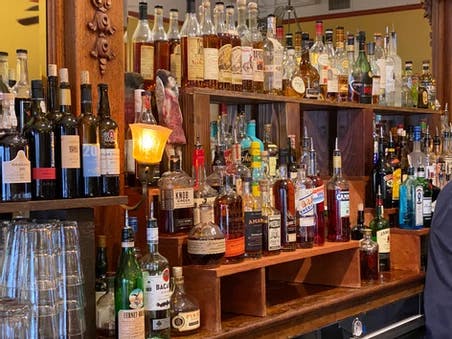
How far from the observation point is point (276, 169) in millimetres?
2412

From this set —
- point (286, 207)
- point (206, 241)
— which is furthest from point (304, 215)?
point (206, 241)

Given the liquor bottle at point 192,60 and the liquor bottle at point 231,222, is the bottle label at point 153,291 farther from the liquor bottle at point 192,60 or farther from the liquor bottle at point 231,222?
A: the liquor bottle at point 192,60

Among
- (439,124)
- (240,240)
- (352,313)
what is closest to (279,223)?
(240,240)

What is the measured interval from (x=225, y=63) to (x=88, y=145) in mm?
737

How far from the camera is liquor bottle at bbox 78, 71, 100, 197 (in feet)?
5.54

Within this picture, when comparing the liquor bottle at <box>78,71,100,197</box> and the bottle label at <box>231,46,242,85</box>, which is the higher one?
the bottle label at <box>231,46,242,85</box>

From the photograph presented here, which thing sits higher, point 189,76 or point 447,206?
point 189,76

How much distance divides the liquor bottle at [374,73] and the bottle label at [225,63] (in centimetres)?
104

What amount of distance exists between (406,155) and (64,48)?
1945 millimetres

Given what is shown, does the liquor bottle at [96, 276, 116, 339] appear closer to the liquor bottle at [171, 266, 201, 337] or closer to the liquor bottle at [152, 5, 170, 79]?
the liquor bottle at [171, 266, 201, 337]

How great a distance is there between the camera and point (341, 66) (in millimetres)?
2967

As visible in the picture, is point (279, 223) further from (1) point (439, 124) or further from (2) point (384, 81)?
(1) point (439, 124)

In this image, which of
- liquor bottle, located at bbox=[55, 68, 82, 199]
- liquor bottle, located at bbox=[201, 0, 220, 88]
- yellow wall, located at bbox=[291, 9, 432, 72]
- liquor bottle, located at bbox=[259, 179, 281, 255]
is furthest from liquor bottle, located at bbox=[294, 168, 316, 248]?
yellow wall, located at bbox=[291, 9, 432, 72]

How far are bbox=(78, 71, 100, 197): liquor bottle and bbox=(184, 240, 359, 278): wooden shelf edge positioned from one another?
44cm
